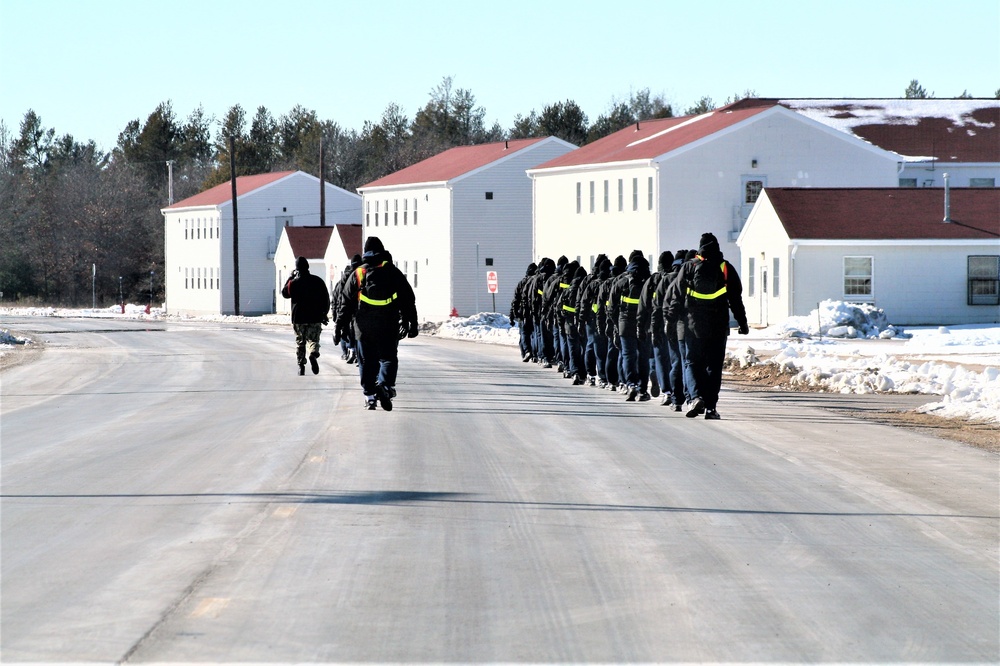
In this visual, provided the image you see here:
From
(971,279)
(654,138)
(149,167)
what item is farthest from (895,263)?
(149,167)

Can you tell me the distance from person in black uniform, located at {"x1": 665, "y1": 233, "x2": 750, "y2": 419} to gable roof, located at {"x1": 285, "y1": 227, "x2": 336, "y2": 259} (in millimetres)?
62356

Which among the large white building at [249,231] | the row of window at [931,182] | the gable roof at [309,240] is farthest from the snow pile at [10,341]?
the large white building at [249,231]

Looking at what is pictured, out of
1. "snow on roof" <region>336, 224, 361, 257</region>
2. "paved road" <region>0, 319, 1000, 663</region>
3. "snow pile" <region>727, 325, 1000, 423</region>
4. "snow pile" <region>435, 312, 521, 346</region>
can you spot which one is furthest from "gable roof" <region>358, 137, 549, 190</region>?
"paved road" <region>0, 319, 1000, 663</region>

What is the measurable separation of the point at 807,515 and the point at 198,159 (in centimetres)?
13273

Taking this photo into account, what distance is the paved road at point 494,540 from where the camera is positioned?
6727 mm

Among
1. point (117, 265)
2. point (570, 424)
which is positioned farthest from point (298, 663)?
point (117, 265)

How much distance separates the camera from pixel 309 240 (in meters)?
80.4

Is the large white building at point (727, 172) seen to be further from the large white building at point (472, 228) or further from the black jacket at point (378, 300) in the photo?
the black jacket at point (378, 300)

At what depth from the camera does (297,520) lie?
976 cm

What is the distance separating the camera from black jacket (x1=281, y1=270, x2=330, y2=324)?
82.7ft

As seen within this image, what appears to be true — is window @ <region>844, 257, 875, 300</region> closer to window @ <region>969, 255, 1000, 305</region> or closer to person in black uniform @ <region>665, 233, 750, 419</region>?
window @ <region>969, 255, 1000, 305</region>

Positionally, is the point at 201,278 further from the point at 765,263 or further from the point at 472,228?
the point at 765,263

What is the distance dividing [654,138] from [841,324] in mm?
21916

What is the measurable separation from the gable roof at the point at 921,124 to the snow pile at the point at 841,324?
18.9 m
